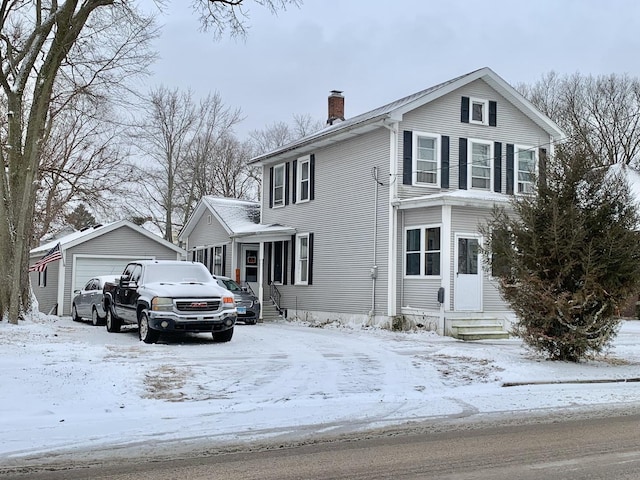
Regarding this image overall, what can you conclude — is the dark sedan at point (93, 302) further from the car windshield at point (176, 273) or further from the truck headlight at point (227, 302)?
the truck headlight at point (227, 302)

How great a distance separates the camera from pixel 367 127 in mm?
21609

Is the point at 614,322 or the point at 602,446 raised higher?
the point at 614,322

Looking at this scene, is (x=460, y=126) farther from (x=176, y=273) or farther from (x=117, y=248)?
(x=117, y=248)

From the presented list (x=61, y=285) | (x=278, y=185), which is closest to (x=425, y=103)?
(x=278, y=185)

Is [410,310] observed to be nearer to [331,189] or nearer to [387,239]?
[387,239]

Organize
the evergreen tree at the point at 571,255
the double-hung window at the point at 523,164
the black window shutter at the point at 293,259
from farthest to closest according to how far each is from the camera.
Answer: the black window shutter at the point at 293,259 < the double-hung window at the point at 523,164 < the evergreen tree at the point at 571,255

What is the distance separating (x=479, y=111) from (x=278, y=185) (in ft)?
29.1

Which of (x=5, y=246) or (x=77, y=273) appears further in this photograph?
(x=77, y=273)

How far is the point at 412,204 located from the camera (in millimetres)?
20016

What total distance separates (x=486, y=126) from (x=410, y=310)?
688 cm

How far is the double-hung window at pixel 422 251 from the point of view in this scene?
19.6 metres

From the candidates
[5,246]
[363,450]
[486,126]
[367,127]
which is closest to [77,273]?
[5,246]

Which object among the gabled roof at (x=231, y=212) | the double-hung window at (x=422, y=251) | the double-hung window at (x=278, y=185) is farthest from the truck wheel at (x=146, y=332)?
the double-hung window at (x=278, y=185)

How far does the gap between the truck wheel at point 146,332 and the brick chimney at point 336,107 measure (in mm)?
15977
